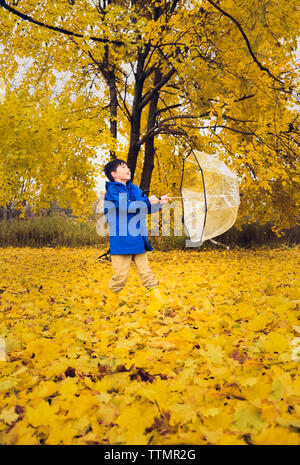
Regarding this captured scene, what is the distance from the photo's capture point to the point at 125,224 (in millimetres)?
3711

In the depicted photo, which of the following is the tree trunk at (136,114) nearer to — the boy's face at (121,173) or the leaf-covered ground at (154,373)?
the boy's face at (121,173)

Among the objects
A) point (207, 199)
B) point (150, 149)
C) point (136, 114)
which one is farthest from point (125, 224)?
point (150, 149)

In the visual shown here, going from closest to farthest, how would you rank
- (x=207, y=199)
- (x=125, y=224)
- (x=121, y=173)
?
(x=125, y=224)
(x=121, y=173)
(x=207, y=199)

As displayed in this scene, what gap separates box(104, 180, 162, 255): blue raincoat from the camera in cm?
371

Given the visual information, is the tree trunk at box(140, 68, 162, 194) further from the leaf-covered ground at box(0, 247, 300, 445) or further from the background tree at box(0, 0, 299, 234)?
the leaf-covered ground at box(0, 247, 300, 445)

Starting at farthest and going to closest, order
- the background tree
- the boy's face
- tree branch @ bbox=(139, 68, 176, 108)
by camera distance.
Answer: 1. tree branch @ bbox=(139, 68, 176, 108)
2. the background tree
3. the boy's face

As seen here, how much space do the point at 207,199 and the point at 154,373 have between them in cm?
298

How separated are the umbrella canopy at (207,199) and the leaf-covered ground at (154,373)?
1121mm

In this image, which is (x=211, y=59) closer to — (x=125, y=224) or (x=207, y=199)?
(x=207, y=199)

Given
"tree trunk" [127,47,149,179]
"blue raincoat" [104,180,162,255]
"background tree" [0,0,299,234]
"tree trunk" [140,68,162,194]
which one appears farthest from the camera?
"tree trunk" [140,68,162,194]

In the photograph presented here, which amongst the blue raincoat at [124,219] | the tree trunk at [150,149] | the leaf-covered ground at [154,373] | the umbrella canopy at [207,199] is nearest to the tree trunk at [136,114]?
the tree trunk at [150,149]

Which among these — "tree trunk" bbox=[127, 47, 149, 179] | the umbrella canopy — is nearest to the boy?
the umbrella canopy

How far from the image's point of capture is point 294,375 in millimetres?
1902

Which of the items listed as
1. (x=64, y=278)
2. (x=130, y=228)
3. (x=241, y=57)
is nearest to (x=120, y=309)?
(x=130, y=228)
